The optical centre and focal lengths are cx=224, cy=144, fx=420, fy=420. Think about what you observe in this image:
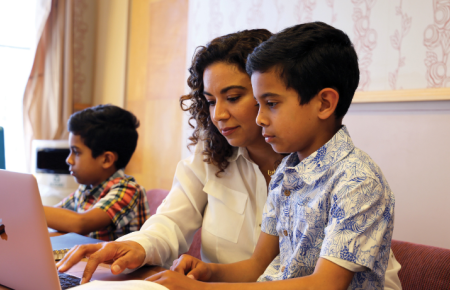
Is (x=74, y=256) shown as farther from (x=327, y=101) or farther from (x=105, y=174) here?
(x=105, y=174)

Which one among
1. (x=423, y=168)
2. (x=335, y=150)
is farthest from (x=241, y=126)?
(x=423, y=168)

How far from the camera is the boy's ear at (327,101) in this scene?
2.98 feet

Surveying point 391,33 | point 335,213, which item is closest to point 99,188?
point 335,213

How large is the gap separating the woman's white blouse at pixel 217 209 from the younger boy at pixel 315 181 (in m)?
0.30

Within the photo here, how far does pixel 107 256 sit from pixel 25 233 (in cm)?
30

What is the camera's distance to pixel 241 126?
1232 millimetres

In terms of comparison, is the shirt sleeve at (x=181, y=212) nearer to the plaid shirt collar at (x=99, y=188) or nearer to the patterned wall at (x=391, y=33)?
the plaid shirt collar at (x=99, y=188)

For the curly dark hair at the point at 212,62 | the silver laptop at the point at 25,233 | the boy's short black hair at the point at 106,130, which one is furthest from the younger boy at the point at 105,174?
the silver laptop at the point at 25,233

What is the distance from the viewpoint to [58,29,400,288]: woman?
4.00ft

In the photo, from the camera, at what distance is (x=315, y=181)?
0.88m

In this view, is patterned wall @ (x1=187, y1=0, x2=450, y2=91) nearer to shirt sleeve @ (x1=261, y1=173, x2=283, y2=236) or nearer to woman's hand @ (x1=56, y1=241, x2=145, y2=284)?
shirt sleeve @ (x1=261, y1=173, x2=283, y2=236)

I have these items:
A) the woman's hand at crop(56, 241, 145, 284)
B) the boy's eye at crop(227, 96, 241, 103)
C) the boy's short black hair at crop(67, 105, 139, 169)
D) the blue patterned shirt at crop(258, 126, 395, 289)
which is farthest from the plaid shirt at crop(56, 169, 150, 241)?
the blue patterned shirt at crop(258, 126, 395, 289)

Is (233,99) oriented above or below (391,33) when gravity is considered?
below

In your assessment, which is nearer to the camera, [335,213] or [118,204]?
[335,213]
